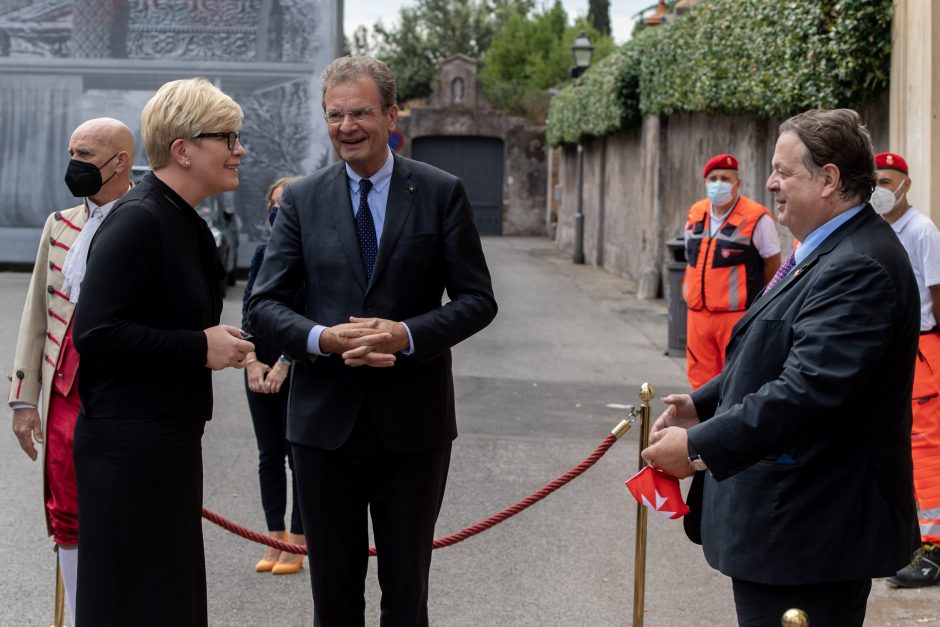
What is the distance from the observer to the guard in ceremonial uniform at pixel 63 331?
412 centimetres

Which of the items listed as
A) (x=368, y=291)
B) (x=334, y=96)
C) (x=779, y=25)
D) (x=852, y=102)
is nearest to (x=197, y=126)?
(x=334, y=96)

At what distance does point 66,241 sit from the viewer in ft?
14.4

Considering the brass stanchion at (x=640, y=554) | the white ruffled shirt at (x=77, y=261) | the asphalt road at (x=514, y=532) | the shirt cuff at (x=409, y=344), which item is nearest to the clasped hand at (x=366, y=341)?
the shirt cuff at (x=409, y=344)

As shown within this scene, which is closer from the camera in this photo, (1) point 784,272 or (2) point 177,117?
(1) point 784,272

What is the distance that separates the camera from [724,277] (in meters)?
8.13

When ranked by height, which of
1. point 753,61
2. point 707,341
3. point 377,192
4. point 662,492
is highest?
point 753,61

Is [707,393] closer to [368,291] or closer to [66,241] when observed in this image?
[368,291]

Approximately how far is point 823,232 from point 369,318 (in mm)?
1354

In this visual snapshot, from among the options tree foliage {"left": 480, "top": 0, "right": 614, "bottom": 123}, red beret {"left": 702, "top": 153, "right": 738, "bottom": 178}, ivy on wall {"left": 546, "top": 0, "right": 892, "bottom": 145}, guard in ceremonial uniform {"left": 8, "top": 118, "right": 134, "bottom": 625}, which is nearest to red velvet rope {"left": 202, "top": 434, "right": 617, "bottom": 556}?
guard in ceremonial uniform {"left": 8, "top": 118, "right": 134, "bottom": 625}

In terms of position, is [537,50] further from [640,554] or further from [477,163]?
[640,554]

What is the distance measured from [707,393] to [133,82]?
21.0m

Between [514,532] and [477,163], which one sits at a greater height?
[477,163]

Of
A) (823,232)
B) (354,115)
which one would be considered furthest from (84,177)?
(823,232)

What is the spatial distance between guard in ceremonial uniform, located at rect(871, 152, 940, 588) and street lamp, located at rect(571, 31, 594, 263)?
2163cm
